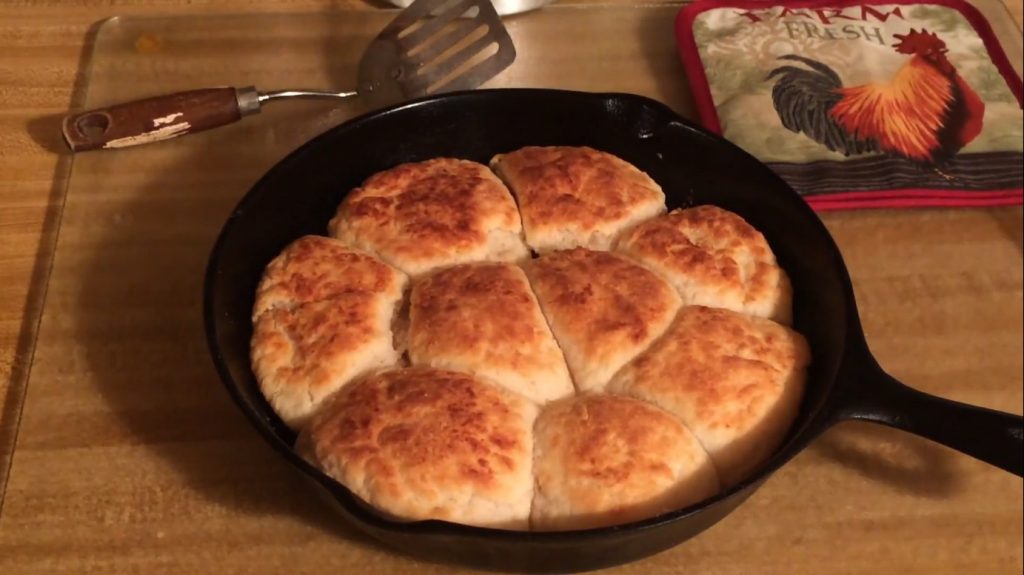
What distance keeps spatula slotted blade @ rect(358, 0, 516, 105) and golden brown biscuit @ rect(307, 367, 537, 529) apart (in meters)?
0.70

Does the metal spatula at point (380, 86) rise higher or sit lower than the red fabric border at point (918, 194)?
higher

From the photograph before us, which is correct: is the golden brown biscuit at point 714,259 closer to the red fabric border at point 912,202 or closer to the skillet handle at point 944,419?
the skillet handle at point 944,419

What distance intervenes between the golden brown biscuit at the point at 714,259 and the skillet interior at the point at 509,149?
52mm

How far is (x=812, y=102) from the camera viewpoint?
164cm

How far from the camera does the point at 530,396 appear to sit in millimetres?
1039

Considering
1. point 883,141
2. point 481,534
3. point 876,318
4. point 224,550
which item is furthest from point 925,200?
point 224,550

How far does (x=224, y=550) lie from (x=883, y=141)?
124 cm

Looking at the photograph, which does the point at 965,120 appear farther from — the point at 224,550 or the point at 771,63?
the point at 224,550

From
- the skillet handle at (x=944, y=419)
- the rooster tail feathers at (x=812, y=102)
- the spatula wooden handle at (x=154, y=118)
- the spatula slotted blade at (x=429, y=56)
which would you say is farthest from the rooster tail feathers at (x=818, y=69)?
the spatula wooden handle at (x=154, y=118)

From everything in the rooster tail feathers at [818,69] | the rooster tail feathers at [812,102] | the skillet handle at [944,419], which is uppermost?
the skillet handle at [944,419]

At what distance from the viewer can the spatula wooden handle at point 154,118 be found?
140cm

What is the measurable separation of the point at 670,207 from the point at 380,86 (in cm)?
56

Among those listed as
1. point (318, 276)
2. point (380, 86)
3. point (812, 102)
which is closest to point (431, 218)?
point (318, 276)

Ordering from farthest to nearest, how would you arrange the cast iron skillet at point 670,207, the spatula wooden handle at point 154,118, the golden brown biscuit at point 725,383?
the spatula wooden handle at point 154,118, the golden brown biscuit at point 725,383, the cast iron skillet at point 670,207
